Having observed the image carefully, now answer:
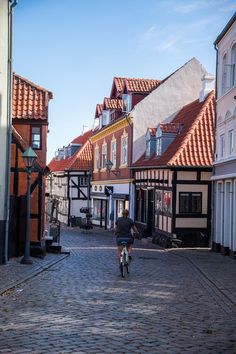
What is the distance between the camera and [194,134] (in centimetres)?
2778

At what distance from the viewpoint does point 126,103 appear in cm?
3588

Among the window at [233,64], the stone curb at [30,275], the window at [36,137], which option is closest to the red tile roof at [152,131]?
the window at [233,64]

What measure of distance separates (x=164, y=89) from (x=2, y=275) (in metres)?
22.0

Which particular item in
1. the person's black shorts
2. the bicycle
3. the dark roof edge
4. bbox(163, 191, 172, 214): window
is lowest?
the bicycle

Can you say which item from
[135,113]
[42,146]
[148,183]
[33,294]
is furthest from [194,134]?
[33,294]

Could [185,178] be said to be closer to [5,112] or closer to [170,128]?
[170,128]

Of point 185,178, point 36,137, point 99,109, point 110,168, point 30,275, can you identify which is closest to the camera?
point 30,275

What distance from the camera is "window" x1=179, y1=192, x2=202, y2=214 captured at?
26.6 m

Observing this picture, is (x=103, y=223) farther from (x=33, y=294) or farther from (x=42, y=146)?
(x=33, y=294)

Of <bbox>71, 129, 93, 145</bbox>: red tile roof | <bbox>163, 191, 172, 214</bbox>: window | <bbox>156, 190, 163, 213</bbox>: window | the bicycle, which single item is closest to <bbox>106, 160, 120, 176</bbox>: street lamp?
<bbox>156, 190, 163, 213</bbox>: window

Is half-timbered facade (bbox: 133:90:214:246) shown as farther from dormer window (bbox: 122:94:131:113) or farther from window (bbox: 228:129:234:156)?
dormer window (bbox: 122:94:131:113)

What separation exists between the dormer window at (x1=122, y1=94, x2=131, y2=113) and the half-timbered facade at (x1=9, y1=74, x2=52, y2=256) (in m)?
14.2

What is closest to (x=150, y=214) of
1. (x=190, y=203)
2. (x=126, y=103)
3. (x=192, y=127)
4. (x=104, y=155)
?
(x=190, y=203)

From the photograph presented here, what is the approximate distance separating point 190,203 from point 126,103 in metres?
11.2
